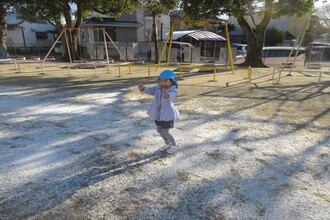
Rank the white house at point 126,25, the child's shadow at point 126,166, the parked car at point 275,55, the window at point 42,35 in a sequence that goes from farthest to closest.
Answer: the window at point 42,35, the white house at point 126,25, the parked car at point 275,55, the child's shadow at point 126,166

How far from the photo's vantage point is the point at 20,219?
1.95m

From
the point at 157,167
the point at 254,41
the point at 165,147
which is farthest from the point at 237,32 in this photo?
the point at 157,167

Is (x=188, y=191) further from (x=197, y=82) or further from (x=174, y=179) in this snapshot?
(x=197, y=82)

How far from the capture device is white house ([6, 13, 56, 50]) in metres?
26.7

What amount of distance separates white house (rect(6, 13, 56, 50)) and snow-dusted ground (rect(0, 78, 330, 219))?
2692cm

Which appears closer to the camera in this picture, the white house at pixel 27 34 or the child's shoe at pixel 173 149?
the child's shoe at pixel 173 149

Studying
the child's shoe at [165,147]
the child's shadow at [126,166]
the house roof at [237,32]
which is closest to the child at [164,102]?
the child's shoe at [165,147]

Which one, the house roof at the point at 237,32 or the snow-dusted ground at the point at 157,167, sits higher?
the house roof at the point at 237,32

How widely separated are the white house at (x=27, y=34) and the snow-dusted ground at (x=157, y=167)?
26.9 metres

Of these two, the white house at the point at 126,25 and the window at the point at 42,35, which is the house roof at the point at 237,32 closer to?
the white house at the point at 126,25

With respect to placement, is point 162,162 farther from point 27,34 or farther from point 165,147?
point 27,34

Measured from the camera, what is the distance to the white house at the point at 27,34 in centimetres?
2670

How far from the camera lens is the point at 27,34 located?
1130 inches

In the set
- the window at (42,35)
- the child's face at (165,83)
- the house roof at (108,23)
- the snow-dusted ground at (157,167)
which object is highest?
the house roof at (108,23)
